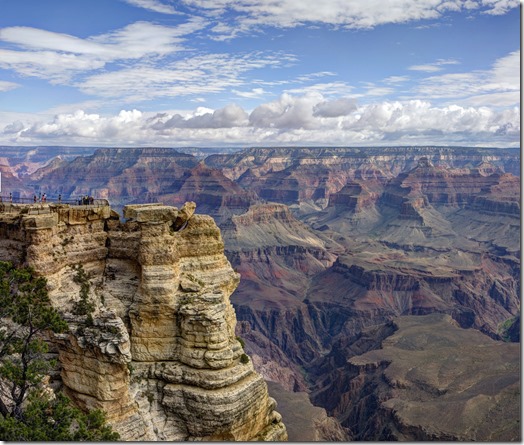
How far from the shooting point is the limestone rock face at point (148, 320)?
2877 cm

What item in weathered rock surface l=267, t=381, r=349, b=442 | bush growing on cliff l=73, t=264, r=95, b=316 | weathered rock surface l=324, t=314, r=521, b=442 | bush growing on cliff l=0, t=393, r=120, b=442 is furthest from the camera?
weathered rock surface l=267, t=381, r=349, b=442

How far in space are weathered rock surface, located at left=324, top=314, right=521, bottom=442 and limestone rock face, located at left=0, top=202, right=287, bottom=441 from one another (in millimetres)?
50311

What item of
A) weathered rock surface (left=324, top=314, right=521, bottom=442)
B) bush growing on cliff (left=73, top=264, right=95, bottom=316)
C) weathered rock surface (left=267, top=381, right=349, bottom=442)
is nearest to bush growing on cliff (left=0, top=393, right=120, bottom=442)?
bush growing on cliff (left=73, top=264, right=95, bottom=316)

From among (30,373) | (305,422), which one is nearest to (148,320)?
(30,373)

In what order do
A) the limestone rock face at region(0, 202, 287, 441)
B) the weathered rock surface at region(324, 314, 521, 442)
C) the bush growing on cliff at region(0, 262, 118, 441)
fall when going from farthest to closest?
the weathered rock surface at region(324, 314, 521, 442) < the limestone rock face at region(0, 202, 287, 441) < the bush growing on cliff at region(0, 262, 118, 441)

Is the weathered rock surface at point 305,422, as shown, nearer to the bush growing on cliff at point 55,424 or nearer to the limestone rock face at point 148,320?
the limestone rock face at point 148,320

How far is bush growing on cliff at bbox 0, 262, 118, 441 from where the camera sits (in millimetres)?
24344

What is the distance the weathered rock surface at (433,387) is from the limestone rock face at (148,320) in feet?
165

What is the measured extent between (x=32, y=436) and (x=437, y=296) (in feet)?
563

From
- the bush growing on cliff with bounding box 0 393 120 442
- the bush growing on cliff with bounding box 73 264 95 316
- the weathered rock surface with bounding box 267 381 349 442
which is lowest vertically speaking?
the weathered rock surface with bounding box 267 381 349 442

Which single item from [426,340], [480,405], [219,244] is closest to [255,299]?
[426,340]

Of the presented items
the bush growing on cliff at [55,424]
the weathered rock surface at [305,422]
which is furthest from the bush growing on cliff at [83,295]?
the weathered rock surface at [305,422]

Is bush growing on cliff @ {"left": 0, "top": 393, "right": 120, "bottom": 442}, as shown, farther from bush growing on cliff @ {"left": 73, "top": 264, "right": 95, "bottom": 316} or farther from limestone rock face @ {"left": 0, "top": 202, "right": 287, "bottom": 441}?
bush growing on cliff @ {"left": 73, "top": 264, "right": 95, "bottom": 316}

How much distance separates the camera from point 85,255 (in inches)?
1323
